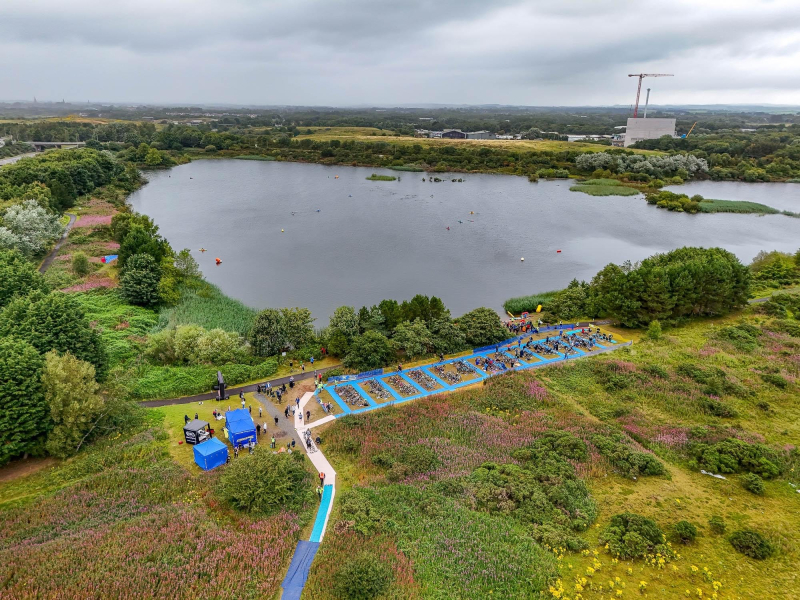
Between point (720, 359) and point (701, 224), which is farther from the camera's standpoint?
point (701, 224)

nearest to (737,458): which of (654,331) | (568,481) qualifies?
(568,481)

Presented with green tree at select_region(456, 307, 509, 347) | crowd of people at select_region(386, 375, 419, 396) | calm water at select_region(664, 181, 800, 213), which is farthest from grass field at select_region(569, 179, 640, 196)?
crowd of people at select_region(386, 375, 419, 396)

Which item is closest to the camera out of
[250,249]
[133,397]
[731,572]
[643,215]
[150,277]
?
[731,572]

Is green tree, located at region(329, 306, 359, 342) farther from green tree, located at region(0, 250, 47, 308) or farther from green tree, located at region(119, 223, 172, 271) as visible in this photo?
green tree, located at region(119, 223, 172, 271)

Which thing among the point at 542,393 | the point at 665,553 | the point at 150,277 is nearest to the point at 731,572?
the point at 665,553

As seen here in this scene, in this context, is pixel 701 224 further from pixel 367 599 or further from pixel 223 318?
pixel 367 599

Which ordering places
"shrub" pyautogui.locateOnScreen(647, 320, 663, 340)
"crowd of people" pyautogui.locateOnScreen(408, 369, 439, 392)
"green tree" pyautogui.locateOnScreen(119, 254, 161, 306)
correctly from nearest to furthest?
1. "crowd of people" pyautogui.locateOnScreen(408, 369, 439, 392)
2. "shrub" pyautogui.locateOnScreen(647, 320, 663, 340)
3. "green tree" pyautogui.locateOnScreen(119, 254, 161, 306)

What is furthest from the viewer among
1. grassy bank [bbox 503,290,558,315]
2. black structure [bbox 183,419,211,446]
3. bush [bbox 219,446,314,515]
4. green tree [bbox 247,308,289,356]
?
grassy bank [bbox 503,290,558,315]
